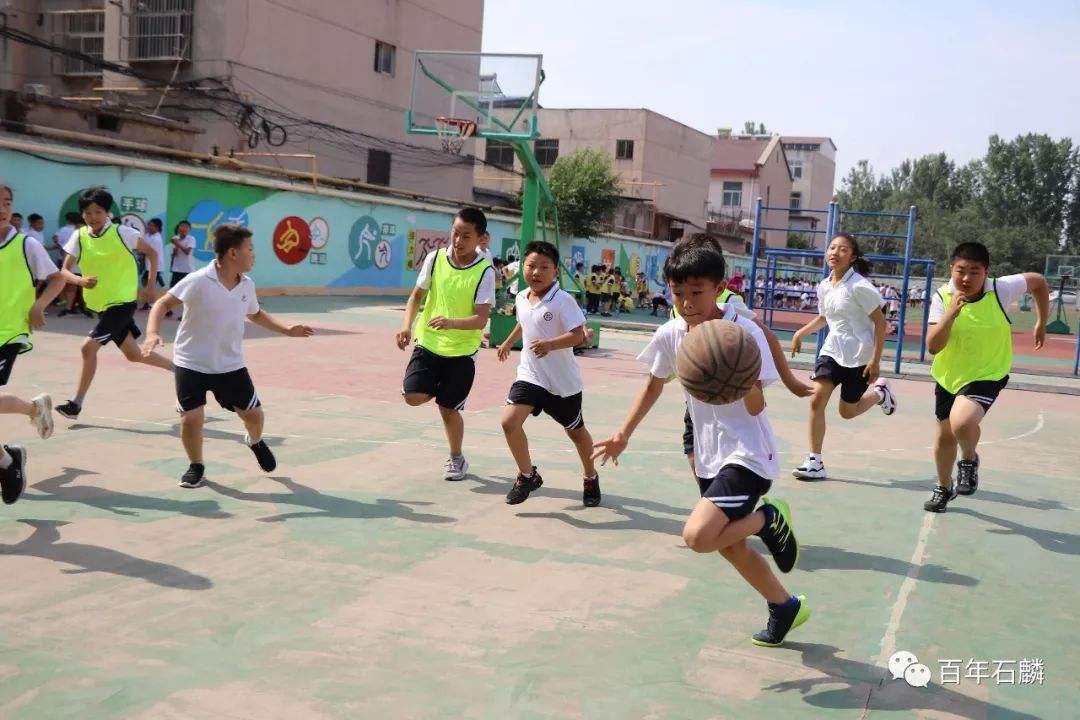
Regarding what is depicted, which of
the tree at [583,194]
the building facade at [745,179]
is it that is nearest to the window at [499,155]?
the tree at [583,194]

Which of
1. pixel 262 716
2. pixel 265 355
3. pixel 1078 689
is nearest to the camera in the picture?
pixel 262 716

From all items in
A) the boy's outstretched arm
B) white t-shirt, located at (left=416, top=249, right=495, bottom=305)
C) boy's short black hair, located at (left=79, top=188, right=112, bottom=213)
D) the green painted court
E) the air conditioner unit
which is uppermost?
the air conditioner unit

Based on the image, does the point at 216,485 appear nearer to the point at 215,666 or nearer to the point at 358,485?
the point at 358,485

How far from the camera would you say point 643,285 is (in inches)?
1489

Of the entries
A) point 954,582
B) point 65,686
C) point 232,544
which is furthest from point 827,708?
point 232,544

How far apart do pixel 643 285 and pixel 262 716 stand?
115 ft

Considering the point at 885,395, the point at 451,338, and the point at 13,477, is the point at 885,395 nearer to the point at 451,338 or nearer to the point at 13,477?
the point at 451,338

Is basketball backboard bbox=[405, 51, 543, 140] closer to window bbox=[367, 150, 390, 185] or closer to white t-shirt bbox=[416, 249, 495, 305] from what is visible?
white t-shirt bbox=[416, 249, 495, 305]

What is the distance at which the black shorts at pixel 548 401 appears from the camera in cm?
645

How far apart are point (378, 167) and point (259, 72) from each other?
237 inches

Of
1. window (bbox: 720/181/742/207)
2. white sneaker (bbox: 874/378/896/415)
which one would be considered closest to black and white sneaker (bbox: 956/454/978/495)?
white sneaker (bbox: 874/378/896/415)

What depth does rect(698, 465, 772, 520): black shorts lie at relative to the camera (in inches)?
157

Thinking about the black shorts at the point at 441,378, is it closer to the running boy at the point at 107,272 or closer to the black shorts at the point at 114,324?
the running boy at the point at 107,272

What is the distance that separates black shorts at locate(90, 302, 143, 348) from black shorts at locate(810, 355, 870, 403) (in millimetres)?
5543
